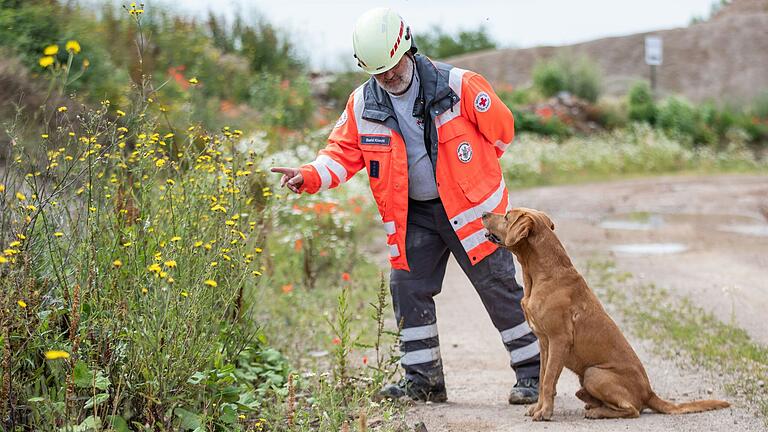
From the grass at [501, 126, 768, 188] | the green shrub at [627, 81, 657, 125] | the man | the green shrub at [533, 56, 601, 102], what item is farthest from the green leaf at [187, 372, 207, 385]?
the green shrub at [533, 56, 601, 102]

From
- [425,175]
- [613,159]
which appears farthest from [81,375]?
[613,159]

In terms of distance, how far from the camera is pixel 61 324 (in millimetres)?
4750

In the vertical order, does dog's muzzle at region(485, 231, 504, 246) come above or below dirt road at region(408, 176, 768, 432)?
above

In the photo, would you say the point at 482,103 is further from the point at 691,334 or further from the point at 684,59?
the point at 684,59

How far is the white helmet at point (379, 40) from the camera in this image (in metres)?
5.29

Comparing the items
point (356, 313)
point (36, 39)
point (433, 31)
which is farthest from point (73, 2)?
point (433, 31)

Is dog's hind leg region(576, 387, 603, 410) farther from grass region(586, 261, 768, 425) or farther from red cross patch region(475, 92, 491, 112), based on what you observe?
red cross patch region(475, 92, 491, 112)

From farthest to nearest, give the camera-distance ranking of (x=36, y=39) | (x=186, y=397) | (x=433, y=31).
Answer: (x=433, y=31) < (x=36, y=39) < (x=186, y=397)

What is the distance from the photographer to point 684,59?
34.9m

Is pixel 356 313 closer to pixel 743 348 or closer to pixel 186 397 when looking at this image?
pixel 743 348

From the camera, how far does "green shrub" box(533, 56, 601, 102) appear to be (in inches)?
1131

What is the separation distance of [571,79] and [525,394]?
2435cm

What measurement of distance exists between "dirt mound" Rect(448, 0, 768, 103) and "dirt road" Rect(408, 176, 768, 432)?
14220mm

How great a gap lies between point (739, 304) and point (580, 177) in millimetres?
12364
